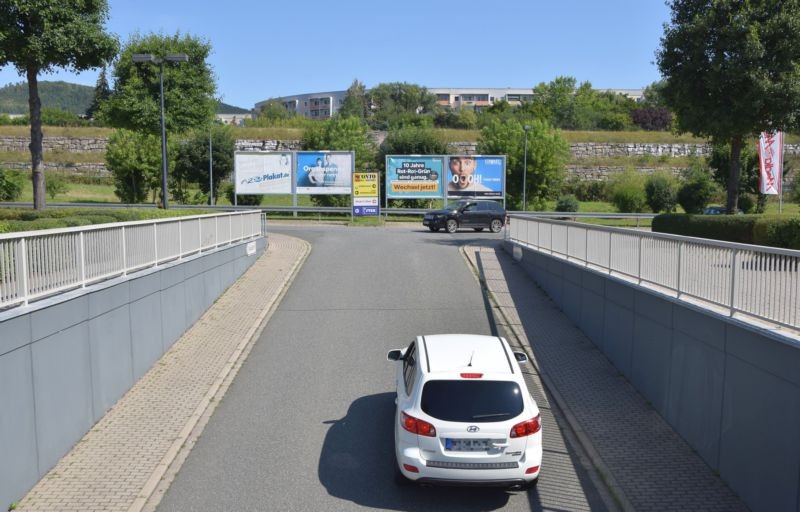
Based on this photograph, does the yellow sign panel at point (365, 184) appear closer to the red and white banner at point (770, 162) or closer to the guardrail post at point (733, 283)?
the red and white banner at point (770, 162)

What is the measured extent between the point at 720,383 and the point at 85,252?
8871 mm

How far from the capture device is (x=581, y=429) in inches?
432

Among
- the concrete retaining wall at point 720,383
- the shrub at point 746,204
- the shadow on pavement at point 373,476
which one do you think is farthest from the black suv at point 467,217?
the shadow on pavement at point 373,476

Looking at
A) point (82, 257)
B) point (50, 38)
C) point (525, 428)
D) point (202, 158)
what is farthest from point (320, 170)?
point (525, 428)

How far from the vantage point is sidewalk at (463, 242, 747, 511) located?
8.83 meters

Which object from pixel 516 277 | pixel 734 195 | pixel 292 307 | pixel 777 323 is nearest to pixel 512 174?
pixel 734 195

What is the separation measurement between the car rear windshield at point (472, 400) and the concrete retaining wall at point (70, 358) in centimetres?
451

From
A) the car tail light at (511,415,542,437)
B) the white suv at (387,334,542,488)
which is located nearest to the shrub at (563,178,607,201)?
the white suv at (387,334,542,488)

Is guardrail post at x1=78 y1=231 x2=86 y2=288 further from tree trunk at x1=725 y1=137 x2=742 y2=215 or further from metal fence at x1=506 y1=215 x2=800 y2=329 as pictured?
tree trunk at x1=725 y1=137 x2=742 y2=215

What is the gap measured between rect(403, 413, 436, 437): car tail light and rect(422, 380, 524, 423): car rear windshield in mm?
137

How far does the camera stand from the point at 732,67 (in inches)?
971

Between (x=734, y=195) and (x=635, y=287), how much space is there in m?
17.4

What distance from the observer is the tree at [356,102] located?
129 meters

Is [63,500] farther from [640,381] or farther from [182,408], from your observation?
[640,381]
